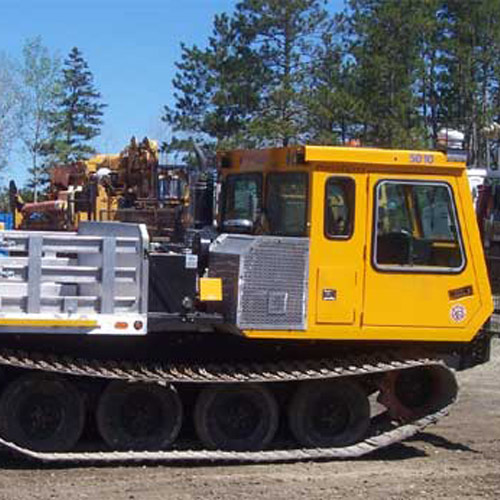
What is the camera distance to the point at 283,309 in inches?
353

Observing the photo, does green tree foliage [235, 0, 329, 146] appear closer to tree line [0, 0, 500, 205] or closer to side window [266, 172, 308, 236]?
tree line [0, 0, 500, 205]

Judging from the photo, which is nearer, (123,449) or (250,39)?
(123,449)

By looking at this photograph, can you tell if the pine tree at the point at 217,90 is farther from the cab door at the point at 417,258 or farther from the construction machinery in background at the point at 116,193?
the cab door at the point at 417,258

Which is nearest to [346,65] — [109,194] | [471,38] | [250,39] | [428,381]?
[250,39]

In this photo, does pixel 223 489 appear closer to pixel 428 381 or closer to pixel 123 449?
pixel 123 449

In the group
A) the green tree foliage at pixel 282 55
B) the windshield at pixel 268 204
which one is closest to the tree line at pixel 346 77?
the green tree foliage at pixel 282 55

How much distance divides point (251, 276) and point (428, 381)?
207cm

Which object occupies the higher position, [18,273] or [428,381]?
[18,273]

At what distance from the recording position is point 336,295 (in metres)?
9.10

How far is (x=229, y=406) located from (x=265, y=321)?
90cm

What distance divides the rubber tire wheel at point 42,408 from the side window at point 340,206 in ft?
8.36

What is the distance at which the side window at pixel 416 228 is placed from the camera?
9305 millimetres

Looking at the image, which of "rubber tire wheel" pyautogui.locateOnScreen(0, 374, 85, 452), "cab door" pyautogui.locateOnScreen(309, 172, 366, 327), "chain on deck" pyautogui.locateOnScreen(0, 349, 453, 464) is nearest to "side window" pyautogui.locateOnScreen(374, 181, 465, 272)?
"cab door" pyautogui.locateOnScreen(309, 172, 366, 327)

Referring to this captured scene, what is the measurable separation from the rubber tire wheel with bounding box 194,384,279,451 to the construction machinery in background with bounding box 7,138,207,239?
9.00 meters
